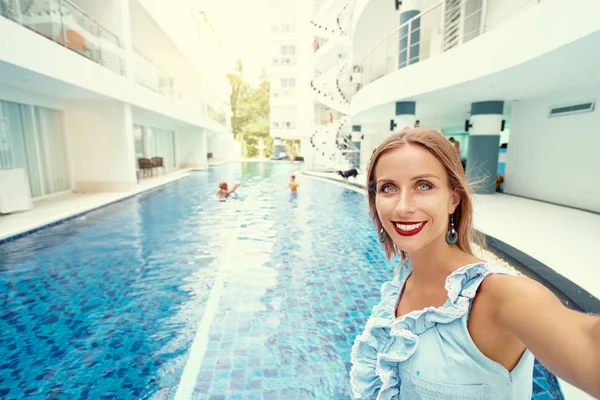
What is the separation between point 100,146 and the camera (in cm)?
1209

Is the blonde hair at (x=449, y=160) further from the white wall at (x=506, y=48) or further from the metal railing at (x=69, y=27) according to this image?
the metal railing at (x=69, y=27)

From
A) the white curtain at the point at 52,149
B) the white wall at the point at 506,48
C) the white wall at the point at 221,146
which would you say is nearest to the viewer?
the white wall at the point at 506,48

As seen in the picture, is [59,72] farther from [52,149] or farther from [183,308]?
[183,308]

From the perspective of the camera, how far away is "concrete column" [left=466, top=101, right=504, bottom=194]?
32.6 ft

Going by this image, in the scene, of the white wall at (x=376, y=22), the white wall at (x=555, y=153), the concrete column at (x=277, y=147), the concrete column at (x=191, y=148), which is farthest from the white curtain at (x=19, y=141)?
the concrete column at (x=277, y=147)

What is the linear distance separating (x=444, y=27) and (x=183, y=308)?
9714 mm

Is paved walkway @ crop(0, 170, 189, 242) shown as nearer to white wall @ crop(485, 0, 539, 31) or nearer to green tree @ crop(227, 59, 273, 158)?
white wall @ crop(485, 0, 539, 31)

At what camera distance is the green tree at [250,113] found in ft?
155

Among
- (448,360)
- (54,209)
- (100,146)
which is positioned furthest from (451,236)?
(100,146)

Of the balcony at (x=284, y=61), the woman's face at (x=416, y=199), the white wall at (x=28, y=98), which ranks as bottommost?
the woman's face at (x=416, y=199)

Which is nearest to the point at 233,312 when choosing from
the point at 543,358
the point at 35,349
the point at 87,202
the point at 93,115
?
the point at 35,349

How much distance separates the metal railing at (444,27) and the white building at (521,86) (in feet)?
0.15

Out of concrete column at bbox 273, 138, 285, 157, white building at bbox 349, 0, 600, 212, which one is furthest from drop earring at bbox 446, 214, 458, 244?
concrete column at bbox 273, 138, 285, 157

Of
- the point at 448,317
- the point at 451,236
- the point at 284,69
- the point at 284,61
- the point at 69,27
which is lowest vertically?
the point at 448,317
